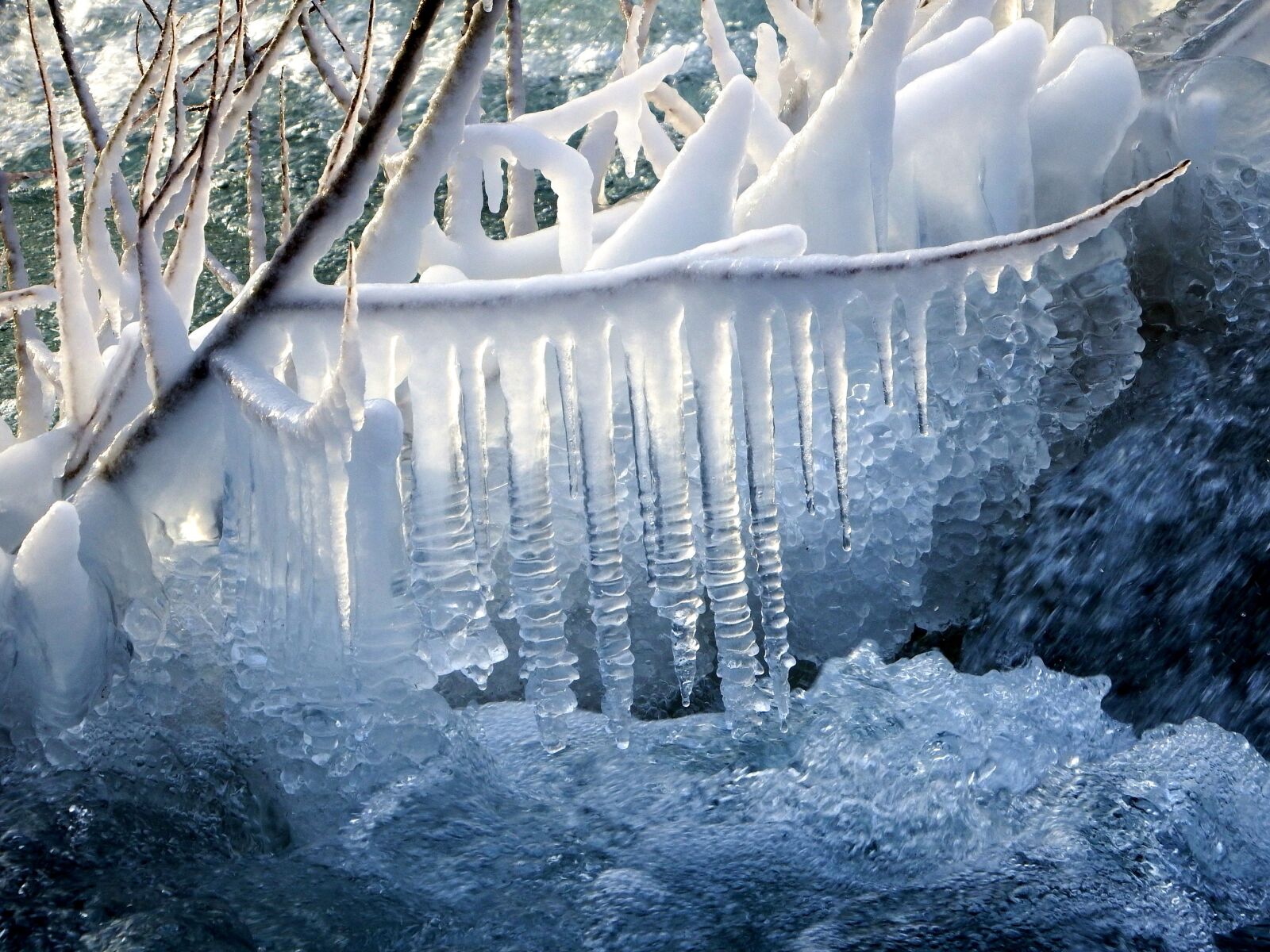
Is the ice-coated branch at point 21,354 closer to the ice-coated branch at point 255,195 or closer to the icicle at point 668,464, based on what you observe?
the ice-coated branch at point 255,195

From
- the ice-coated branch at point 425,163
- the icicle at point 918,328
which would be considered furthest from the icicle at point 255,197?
the icicle at point 918,328

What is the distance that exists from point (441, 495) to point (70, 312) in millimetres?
667

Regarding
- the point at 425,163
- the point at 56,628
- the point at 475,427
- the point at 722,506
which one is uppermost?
the point at 425,163

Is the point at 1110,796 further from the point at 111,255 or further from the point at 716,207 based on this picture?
the point at 111,255

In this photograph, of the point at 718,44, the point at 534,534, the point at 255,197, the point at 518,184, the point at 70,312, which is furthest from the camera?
the point at 518,184

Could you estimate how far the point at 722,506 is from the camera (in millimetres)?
1365

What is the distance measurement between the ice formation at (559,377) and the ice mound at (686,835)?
0.34ft

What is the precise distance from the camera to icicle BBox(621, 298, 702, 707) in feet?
4.26

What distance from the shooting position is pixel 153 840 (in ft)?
4.80

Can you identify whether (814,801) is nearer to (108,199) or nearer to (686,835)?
(686,835)

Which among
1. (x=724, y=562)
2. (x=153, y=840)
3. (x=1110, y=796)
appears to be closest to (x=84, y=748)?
(x=153, y=840)

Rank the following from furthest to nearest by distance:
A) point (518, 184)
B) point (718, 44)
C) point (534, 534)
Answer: point (518, 184) → point (718, 44) → point (534, 534)

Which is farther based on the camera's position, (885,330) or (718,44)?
(718,44)

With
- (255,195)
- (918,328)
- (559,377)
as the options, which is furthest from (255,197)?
(918,328)
